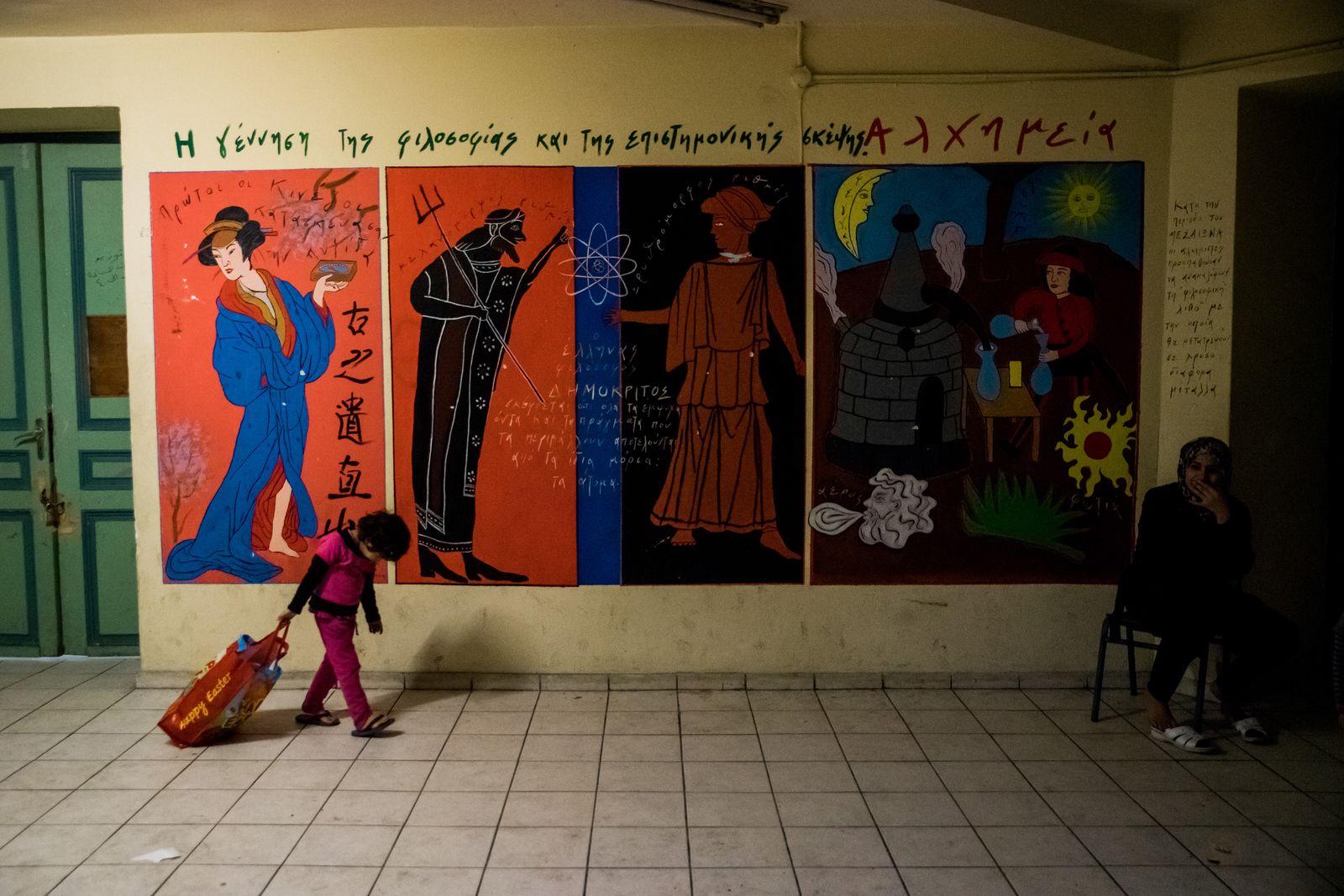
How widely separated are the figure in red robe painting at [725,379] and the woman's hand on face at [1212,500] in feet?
5.70

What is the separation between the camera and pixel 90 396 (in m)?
5.01

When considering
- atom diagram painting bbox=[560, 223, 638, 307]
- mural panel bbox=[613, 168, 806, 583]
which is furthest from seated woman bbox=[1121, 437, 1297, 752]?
atom diagram painting bbox=[560, 223, 638, 307]

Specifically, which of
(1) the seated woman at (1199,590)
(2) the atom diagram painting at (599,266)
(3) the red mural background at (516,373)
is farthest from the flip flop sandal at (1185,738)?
(2) the atom diagram painting at (599,266)

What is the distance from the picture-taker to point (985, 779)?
364 centimetres

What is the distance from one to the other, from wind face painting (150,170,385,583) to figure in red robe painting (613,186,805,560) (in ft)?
4.30

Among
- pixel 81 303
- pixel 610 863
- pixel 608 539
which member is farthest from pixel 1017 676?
pixel 81 303

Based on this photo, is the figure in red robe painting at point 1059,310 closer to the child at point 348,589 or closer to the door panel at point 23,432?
the child at point 348,589

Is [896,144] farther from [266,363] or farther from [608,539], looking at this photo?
[266,363]

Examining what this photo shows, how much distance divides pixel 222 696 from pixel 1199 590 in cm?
401

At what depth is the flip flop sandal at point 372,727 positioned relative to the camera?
4055 mm

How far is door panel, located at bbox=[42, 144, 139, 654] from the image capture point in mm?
4914

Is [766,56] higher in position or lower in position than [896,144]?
higher

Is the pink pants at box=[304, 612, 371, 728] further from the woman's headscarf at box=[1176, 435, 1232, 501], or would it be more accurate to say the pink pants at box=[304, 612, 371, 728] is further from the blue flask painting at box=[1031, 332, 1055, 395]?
the woman's headscarf at box=[1176, 435, 1232, 501]

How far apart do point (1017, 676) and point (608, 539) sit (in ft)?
6.77
